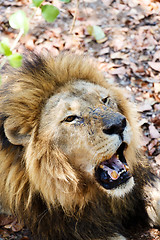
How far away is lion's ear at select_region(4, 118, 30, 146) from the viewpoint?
2.63 metres

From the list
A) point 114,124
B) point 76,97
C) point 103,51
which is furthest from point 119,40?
point 114,124

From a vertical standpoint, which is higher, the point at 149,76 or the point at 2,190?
the point at 2,190

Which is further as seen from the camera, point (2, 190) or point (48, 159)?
point (2, 190)

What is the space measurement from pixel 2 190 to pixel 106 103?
3.68 feet

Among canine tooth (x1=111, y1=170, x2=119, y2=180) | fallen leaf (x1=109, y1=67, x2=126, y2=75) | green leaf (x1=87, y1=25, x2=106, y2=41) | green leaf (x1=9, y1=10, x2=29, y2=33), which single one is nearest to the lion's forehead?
canine tooth (x1=111, y1=170, x2=119, y2=180)

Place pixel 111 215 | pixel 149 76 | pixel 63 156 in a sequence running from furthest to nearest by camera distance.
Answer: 1. pixel 149 76
2. pixel 111 215
3. pixel 63 156

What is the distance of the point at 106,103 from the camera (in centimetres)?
288

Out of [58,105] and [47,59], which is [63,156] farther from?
[47,59]

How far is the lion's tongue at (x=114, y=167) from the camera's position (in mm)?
2691

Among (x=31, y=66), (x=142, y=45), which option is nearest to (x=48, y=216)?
(x=31, y=66)

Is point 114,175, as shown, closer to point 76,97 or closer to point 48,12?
point 76,97

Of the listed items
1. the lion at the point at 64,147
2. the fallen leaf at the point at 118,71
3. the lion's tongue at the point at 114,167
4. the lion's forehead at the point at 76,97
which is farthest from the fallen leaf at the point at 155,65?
the lion's tongue at the point at 114,167

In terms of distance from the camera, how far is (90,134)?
102 inches

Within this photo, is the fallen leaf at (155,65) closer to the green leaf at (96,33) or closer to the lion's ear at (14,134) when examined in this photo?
the green leaf at (96,33)
